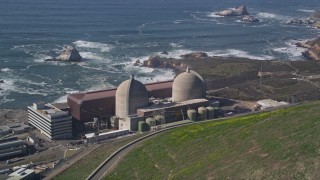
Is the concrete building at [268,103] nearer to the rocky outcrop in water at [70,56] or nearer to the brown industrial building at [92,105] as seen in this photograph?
the brown industrial building at [92,105]

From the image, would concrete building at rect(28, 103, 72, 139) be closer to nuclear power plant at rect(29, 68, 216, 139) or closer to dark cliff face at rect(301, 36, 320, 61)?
nuclear power plant at rect(29, 68, 216, 139)

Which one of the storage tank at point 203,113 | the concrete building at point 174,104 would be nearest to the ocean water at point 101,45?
the concrete building at point 174,104

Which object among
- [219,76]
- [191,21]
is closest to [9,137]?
[219,76]

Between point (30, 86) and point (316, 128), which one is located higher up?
point (316, 128)

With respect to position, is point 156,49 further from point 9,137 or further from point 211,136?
point 211,136

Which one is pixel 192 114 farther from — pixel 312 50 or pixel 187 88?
pixel 312 50

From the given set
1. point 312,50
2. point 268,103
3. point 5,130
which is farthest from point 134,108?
point 312,50

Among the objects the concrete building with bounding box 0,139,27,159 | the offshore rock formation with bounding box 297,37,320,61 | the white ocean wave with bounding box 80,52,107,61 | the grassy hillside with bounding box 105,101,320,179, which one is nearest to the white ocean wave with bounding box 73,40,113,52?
the white ocean wave with bounding box 80,52,107,61
